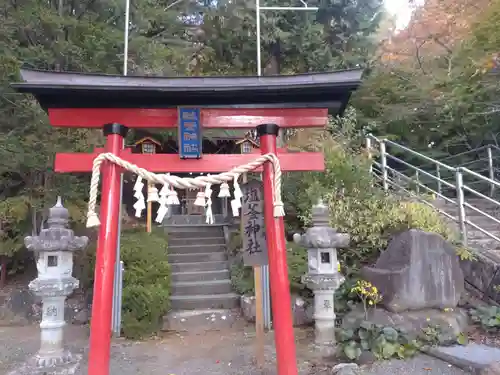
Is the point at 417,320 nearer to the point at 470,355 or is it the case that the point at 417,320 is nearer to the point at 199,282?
the point at 470,355

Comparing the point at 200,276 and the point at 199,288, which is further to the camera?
the point at 200,276

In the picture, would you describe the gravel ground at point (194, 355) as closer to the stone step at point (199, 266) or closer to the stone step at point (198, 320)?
the stone step at point (198, 320)

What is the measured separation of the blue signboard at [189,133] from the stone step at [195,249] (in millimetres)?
5728

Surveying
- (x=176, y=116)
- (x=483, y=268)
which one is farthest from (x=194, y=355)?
(x=483, y=268)

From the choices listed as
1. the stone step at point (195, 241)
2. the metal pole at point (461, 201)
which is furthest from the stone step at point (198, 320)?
the metal pole at point (461, 201)

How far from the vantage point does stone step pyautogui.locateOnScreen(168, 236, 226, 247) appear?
1023cm

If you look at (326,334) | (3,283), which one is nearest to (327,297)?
(326,334)

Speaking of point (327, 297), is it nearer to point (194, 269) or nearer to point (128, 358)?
point (128, 358)

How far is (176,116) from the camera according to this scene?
453 cm

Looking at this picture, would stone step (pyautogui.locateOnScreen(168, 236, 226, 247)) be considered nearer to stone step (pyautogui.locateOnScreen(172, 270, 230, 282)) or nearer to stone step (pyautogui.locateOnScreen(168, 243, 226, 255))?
stone step (pyautogui.locateOnScreen(168, 243, 226, 255))

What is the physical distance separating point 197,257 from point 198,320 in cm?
238

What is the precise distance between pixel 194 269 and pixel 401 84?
8824mm

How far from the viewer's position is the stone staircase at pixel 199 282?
283 inches

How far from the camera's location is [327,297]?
17.9 feet
